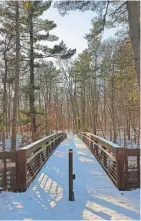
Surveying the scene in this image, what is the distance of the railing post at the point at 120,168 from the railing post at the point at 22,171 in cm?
196

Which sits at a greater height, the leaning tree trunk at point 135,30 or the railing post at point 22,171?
the leaning tree trunk at point 135,30

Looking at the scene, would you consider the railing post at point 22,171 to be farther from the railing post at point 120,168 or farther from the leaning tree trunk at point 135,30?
A: the leaning tree trunk at point 135,30

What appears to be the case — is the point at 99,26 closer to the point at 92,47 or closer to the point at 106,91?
the point at 92,47

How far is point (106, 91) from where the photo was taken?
33500mm

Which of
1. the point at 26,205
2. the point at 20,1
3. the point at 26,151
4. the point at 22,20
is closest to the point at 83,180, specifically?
the point at 26,151

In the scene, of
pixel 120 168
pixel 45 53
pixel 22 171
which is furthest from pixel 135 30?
pixel 45 53

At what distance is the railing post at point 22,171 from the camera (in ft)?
20.7

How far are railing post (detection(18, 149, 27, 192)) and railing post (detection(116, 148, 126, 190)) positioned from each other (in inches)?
77.0

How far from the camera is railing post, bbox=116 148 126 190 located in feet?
21.2

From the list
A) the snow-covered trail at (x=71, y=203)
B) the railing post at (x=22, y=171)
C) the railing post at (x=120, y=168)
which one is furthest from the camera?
the railing post at (x=120, y=168)

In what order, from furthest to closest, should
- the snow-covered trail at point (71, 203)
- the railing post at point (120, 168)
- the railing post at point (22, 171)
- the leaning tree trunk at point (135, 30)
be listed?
1. the leaning tree trunk at point (135, 30)
2. the railing post at point (120, 168)
3. the railing post at point (22, 171)
4. the snow-covered trail at point (71, 203)

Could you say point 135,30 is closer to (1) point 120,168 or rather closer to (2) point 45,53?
(1) point 120,168

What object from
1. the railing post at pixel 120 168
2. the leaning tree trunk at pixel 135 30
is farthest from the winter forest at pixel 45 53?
the railing post at pixel 120 168

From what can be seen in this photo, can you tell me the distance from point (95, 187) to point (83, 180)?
0.80 m
